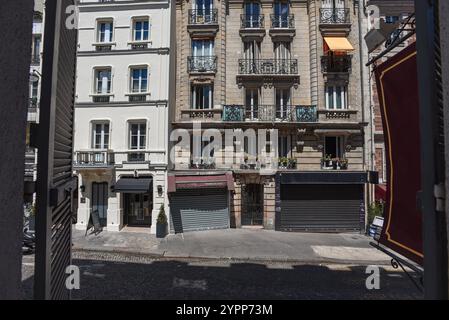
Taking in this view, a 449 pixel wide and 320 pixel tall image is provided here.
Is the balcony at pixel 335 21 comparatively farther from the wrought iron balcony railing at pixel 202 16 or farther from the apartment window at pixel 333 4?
the wrought iron balcony railing at pixel 202 16

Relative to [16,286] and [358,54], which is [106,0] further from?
[16,286]

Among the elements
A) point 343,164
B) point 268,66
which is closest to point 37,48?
point 268,66

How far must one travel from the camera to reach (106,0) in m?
16.5

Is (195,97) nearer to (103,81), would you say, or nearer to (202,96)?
(202,96)

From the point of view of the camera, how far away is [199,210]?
15.8m

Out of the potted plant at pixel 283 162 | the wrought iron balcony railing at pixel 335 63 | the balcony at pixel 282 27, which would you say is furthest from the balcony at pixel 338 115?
the balcony at pixel 282 27

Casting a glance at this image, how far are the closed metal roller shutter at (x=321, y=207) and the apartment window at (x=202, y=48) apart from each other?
936cm

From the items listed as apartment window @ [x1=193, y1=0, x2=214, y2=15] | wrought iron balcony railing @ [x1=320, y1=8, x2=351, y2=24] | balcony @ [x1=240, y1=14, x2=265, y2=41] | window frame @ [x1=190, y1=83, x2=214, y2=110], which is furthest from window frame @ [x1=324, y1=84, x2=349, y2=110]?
apartment window @ [x1=193, y1=0, x2=214, y2=15]

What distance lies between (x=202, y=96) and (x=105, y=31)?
22.4 ft

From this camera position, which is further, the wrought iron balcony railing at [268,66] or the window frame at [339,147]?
the wrought iron balcony railing at [268,66]

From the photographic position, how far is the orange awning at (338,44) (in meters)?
16.0
